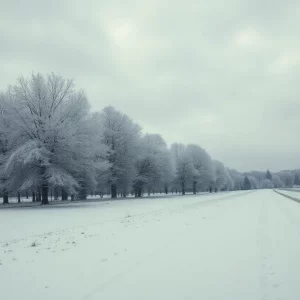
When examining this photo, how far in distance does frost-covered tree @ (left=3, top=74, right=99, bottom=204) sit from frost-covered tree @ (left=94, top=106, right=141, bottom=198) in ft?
43.7

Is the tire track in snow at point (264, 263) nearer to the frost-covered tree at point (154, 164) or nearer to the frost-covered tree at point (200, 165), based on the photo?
the frost-covered tree at point (154, 164)

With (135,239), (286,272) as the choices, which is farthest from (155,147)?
(286,272)

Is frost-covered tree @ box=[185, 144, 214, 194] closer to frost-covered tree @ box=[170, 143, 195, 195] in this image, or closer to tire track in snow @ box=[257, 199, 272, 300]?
frost-covered tree @ box=[170, 143, 195, 195]

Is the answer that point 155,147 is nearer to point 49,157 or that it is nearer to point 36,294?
point 49,157

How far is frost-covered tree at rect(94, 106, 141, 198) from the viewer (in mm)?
44750

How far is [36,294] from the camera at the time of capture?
5234mm

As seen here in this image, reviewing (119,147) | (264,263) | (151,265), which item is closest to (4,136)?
(119,147)

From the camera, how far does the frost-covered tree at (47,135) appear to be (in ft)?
89.0

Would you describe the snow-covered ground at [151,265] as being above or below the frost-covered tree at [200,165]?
below

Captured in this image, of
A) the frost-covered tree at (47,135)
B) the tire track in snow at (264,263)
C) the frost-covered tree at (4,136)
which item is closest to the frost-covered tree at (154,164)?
the frost-covered tree at (47,135)

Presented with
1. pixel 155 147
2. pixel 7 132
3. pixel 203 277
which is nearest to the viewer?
pixel 203 277

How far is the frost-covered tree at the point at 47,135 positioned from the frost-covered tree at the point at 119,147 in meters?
13.3

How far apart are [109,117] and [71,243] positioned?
38.4 metres

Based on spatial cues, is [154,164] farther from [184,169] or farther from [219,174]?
[219,174]
